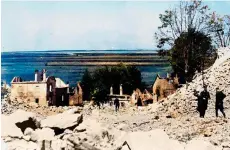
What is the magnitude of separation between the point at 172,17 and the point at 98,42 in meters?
0.58

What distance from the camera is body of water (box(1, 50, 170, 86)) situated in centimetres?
445

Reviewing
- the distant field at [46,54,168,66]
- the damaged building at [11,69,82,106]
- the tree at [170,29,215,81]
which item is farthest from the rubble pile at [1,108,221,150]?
the tree at [170,29,215,81]

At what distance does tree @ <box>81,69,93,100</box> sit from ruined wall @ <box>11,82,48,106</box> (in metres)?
0.29

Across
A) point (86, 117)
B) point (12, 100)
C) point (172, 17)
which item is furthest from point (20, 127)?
point (172, 17)

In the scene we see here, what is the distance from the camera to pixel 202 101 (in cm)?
464

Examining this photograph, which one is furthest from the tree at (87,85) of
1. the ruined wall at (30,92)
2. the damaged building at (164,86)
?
the damaged building at (164,86)

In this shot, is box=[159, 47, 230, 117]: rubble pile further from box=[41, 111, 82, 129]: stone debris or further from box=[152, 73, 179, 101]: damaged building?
box=[41, 111, 82, 129]: stone debris

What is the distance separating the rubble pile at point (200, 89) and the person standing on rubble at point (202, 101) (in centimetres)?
2

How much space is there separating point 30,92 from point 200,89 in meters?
1.29

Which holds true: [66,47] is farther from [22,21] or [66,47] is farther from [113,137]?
[113,137]

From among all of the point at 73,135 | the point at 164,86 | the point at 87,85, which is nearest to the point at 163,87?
the point at 164,86

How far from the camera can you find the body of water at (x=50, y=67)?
4445 millimetres

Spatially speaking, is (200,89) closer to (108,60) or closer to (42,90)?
(108,60)

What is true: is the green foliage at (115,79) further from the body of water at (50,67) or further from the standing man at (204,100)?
the standing man at (204,100)
